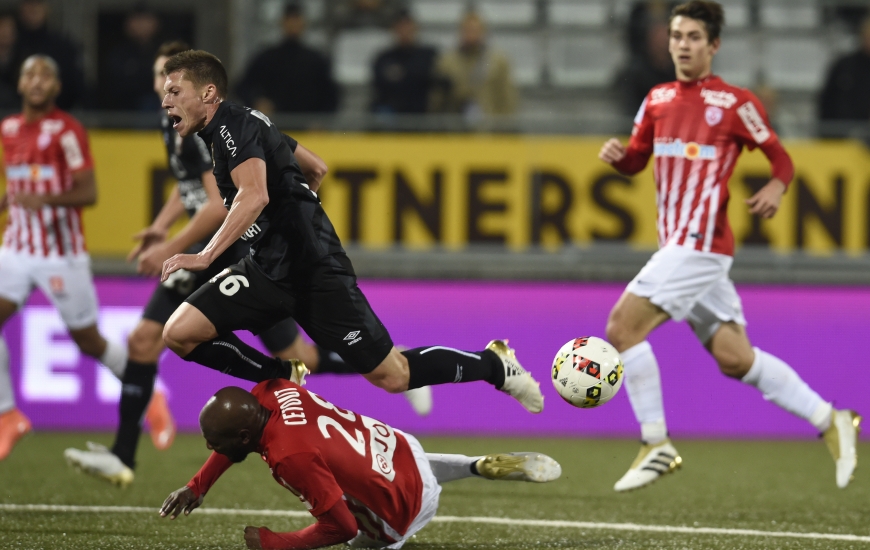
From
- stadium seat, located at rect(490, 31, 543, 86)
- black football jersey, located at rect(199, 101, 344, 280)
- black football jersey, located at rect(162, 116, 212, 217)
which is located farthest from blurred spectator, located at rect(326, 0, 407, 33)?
black football jersey, located at rect(199, 101, 344, 280)

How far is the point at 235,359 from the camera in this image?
501cm

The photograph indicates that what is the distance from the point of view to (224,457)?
443cm

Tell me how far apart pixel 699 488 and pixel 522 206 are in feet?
11.3

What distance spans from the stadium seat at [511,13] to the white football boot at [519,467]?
271 inches

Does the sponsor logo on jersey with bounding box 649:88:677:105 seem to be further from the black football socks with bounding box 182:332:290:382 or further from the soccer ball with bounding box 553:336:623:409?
the black football socks with bounding box 182:332:290:382

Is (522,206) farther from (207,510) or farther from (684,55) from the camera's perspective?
(207,510)

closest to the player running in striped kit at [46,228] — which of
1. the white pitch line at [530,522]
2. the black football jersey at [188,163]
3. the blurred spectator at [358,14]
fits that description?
the black football jersey at [188,163]

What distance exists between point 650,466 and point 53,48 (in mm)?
6348

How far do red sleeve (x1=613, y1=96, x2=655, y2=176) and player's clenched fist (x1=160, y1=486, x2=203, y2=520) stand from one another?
2665mm

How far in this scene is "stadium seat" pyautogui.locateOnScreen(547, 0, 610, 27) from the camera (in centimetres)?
1091

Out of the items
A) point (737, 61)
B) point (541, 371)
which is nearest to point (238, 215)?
point (541, 371)

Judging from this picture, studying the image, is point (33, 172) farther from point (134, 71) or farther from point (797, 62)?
point (797, 62)

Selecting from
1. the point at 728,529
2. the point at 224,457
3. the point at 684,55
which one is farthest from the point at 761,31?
the point at 224,457

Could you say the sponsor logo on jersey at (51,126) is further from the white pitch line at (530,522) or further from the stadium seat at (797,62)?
the stadium seat at (797,62)
